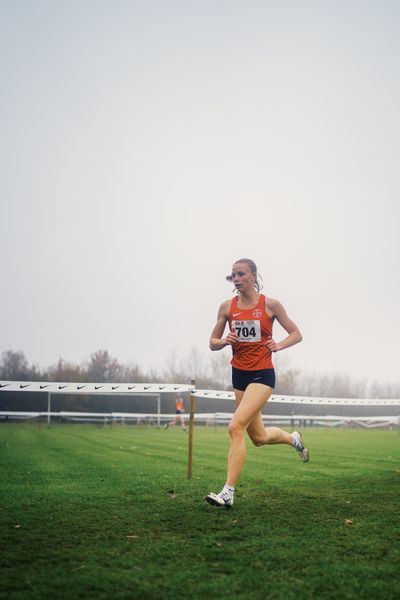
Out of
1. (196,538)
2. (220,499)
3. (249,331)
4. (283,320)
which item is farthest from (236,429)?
(196,538)

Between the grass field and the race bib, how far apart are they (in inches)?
70.2

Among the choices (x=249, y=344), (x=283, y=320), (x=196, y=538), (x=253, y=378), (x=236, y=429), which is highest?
(x=283, y=320)

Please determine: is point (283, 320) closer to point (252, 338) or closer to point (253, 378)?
point (252, 338)

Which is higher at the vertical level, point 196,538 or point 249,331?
point 249,331

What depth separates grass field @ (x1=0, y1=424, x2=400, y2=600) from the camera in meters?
3.38

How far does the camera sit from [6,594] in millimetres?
3184

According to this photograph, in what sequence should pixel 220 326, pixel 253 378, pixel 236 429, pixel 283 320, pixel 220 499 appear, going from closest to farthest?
pixel 220 499, pixel 236 429, pixel 253 378, pixel 283 320, pixel 220 326

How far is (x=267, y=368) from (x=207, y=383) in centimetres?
5848

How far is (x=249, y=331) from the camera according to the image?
21.2ft

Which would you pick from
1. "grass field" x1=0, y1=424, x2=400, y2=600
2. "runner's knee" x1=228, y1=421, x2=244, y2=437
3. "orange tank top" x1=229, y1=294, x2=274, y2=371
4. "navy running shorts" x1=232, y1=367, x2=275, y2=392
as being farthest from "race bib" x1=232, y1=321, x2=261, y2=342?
"grass field" x1=0, y1=424, x2=400, y2=600

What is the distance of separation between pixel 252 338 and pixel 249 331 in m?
0.08

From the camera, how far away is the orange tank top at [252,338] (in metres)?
6.43

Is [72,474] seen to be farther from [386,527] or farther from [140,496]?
[386,527]

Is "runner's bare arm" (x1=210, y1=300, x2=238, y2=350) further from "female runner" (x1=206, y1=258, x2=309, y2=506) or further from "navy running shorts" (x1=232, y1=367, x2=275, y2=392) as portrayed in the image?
"navy running shorts" (x1=232, y1=367, x2=275, y2=392)
